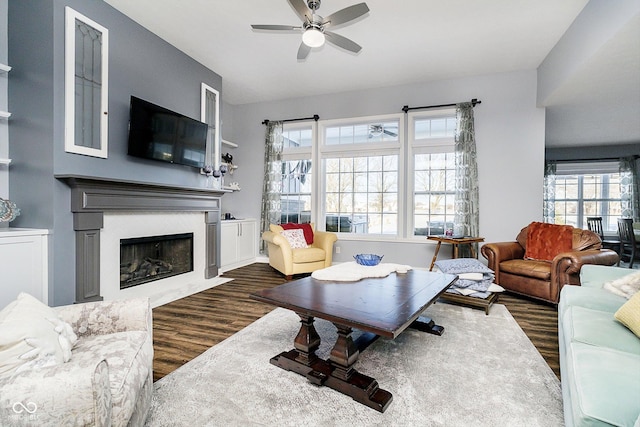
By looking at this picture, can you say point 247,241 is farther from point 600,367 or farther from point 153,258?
point 600,367

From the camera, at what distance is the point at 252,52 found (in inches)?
159

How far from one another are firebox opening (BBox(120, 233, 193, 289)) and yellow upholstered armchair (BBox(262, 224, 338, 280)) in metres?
1.18

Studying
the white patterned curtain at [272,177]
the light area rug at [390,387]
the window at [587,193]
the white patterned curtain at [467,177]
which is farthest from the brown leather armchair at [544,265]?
the window at [587,193]

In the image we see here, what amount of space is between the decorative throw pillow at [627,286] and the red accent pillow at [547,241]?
1.77m

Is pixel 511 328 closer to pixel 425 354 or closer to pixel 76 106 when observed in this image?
pixel 425 354

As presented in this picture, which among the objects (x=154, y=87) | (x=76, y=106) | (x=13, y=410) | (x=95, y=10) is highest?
(x=95, y=10)

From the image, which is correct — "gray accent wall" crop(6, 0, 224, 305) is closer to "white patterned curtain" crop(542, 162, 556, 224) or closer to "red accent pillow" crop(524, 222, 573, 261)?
"red accent pillow" crop(524, 222, 573, 261)

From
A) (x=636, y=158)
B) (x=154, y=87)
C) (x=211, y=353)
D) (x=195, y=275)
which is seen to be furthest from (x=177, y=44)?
(x=636, y=158)

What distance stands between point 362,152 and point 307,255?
2068 mm

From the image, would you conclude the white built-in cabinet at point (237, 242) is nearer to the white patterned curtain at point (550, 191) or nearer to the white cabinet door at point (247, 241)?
the white cabinet door at point (247, 241)

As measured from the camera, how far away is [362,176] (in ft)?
17.6

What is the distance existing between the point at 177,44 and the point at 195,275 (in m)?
2.94

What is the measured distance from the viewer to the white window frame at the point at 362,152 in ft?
16.6

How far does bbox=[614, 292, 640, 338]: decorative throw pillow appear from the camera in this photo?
144 centimetres
